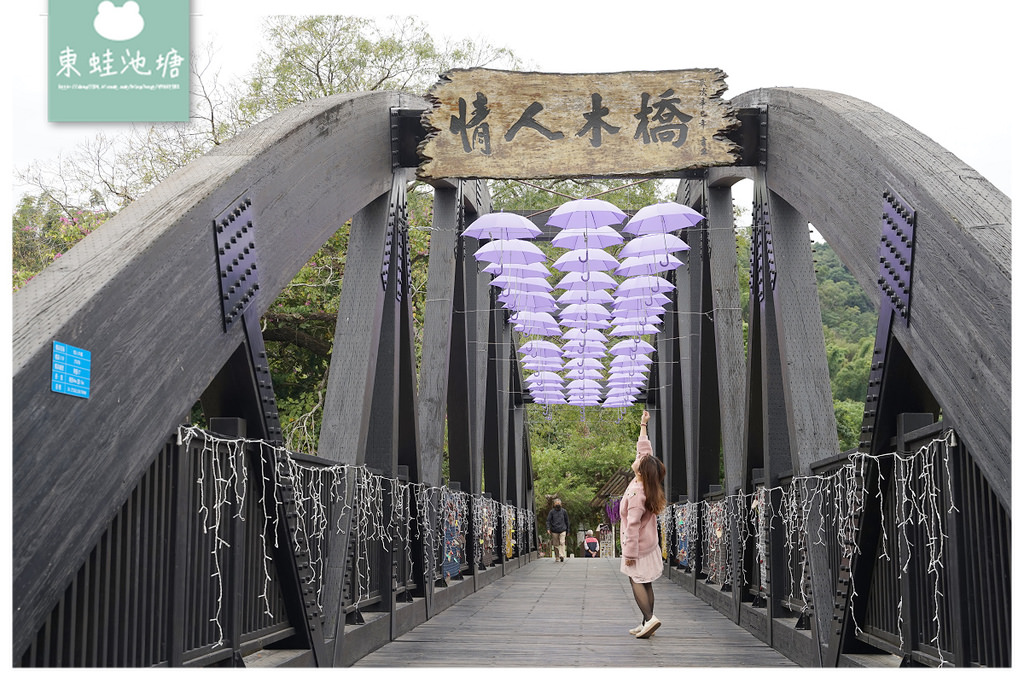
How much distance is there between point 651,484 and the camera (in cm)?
647

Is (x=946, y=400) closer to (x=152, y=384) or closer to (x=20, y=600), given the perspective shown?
(x=152, y=384)

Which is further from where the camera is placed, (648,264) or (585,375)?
(585,375)

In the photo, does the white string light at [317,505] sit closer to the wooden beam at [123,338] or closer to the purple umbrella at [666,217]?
the wooden beam at [123,338]

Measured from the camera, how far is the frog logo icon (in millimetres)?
3791

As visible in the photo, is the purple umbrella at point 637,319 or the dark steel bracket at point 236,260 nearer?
the dark steel bracket at point 236,260

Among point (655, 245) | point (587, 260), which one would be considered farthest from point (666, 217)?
point (587, 260)

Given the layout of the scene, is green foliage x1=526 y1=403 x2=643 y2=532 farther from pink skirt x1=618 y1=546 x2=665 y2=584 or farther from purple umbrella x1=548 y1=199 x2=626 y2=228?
pink skirt x1=618 y1=546 x2=665 y2=584

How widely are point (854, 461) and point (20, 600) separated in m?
→ 3.46

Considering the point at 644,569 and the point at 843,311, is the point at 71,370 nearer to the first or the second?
the point at 644,569

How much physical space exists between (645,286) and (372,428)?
4482 mm

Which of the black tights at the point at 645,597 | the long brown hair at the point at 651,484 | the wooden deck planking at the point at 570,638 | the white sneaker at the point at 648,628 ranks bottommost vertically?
the wooden deck planking at the point at 570,638

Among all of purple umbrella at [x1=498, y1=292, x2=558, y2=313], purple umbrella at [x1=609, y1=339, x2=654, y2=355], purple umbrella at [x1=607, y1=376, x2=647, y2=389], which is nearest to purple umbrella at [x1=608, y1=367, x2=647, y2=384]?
purple umbrella at [x1=607, y1=376, x2=647, y2=389]

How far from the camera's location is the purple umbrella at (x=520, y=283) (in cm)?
996

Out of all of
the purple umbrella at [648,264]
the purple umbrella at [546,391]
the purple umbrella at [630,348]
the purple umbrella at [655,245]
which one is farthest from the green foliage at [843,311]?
the purple umbrella at [655,245]
